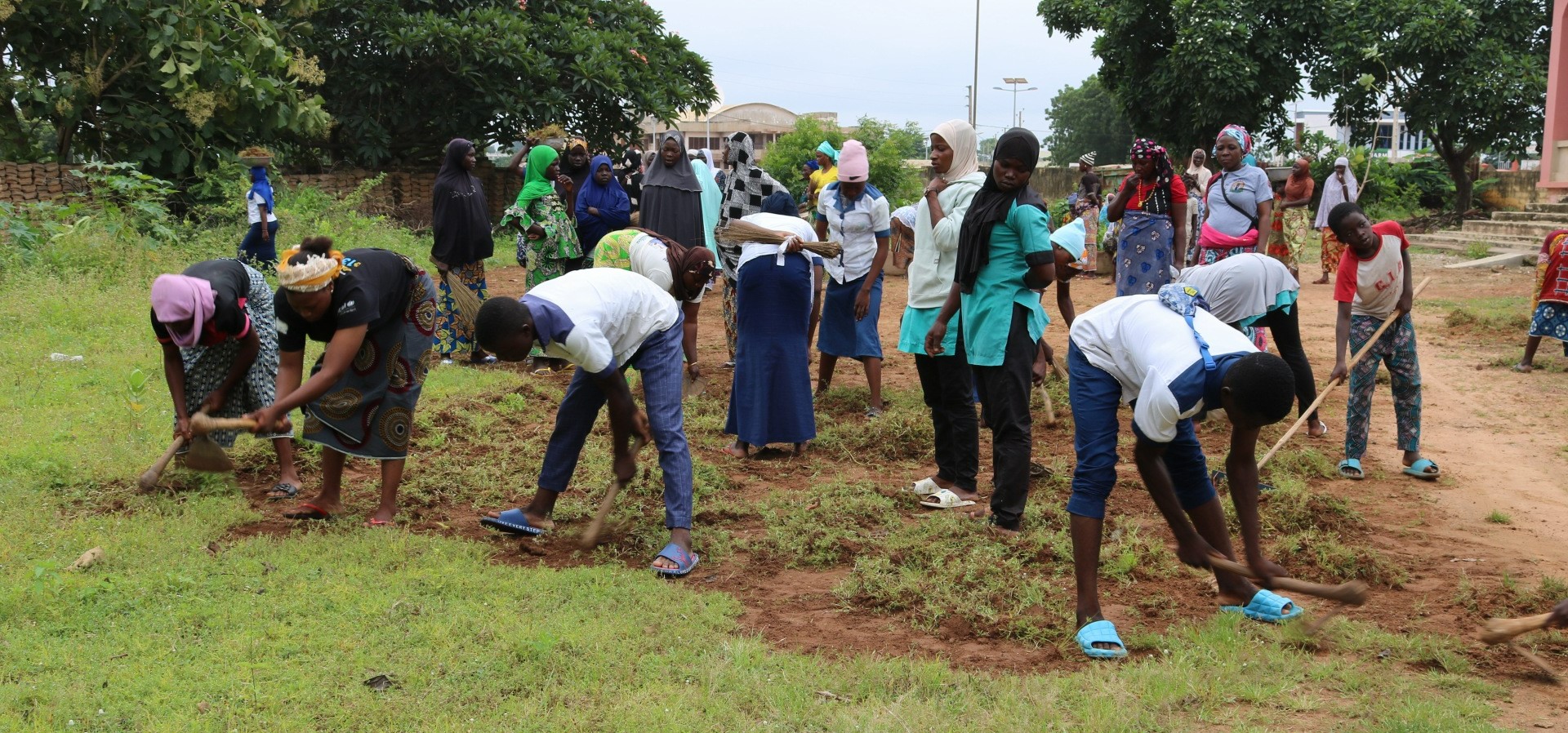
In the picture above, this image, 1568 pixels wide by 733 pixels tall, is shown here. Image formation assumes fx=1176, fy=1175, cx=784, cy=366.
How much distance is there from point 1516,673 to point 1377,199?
2241 centimetres

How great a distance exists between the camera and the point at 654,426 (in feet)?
15.7

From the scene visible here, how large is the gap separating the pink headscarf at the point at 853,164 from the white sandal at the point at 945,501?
8.33 feet

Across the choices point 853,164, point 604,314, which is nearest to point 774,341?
point 853,164

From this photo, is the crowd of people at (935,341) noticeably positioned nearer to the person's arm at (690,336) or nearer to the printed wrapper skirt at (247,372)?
the printed wrapper skirt at (247,372)

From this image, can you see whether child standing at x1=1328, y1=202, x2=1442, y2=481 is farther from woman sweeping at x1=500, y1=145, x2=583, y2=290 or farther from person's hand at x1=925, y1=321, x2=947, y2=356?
woman sweeping at x1=500, y1=145, x2=583, y2=290

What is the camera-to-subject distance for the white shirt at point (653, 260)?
5.56 meters

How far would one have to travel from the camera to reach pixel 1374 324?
6.36 meters

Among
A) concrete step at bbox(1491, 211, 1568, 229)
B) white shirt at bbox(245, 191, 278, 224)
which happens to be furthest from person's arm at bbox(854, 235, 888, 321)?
concrete step at bbox(1491, 211, 1568, 229)

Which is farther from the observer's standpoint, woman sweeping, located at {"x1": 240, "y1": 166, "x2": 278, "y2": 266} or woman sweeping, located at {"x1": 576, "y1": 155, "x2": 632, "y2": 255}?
woman sweeping, located at {"x1": 240, "y1": 166, "x2": 278, "y2": 266}

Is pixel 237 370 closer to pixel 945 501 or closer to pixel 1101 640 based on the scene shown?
pixel 945 501

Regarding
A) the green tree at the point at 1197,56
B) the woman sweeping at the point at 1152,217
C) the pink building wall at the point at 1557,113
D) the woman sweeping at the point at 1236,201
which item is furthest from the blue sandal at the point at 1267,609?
the green tree at the point at 1197,56

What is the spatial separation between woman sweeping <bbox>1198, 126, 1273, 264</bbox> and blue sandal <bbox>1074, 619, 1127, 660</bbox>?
16.4ft

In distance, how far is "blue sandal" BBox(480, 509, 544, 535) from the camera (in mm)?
5164

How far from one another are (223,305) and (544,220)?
13.2ft
